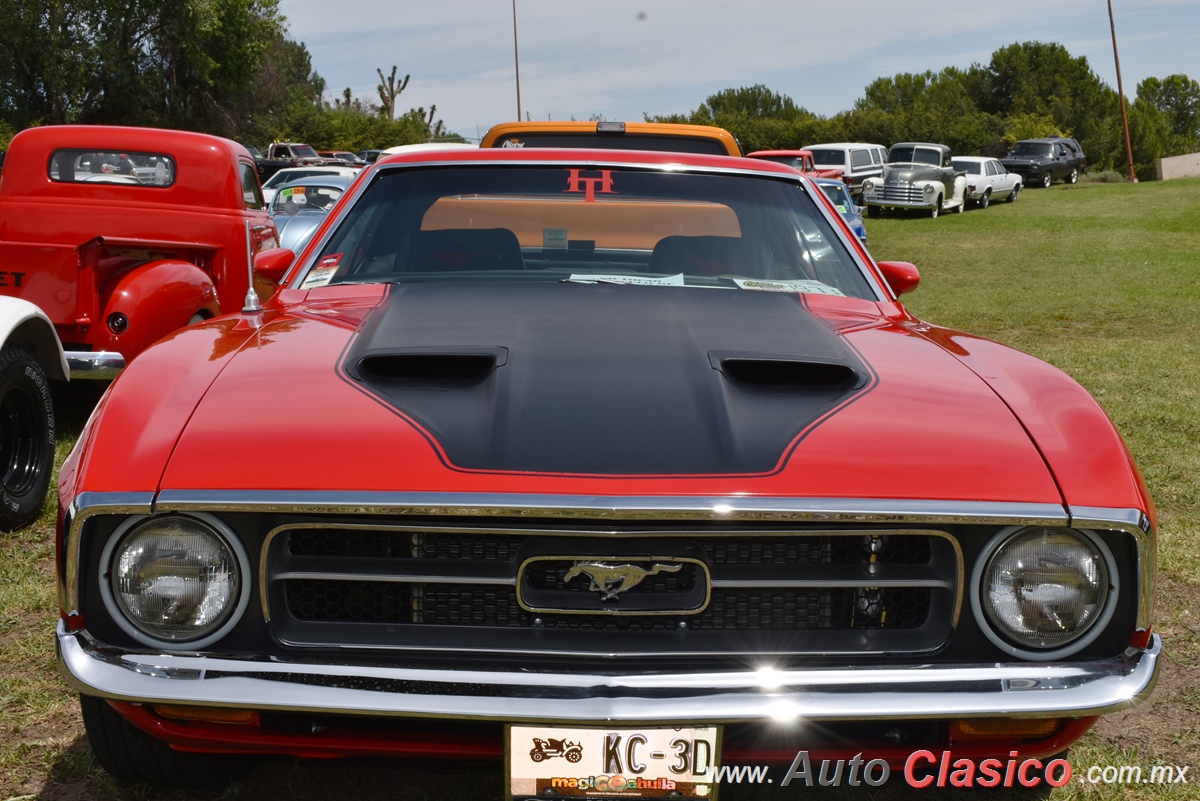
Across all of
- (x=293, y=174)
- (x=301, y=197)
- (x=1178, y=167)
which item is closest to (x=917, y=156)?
(x=1178, y=167)

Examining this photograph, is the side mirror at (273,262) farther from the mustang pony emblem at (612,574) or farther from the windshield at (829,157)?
the windshield at (829,157)

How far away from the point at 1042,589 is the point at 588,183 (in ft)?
6.15

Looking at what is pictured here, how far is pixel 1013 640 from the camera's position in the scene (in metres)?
1.91

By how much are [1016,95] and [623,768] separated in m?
78.8

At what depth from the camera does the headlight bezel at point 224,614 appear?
1.86 meters

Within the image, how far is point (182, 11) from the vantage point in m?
37.6

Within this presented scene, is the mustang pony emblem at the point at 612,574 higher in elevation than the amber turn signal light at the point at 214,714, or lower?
higher

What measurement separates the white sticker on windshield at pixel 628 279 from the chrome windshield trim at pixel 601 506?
4.02ft

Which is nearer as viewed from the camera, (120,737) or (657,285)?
(120,737)

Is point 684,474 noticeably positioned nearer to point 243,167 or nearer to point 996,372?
point 996,372

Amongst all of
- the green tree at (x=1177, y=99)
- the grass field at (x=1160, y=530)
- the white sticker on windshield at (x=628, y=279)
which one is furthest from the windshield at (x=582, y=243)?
the green tree at (x=1177, y=99)

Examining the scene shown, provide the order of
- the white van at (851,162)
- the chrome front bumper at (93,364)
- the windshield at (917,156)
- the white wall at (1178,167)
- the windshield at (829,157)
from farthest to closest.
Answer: the white wall at (1178,167) < the windshield at (917,156) < the windshield at (829,157) < the white van at (851,162) < the chrome front bumper at (93,364)

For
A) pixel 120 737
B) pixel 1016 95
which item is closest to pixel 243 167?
pixel 120 737

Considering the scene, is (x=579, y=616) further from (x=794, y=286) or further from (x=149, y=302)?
(x=149, y=302)
